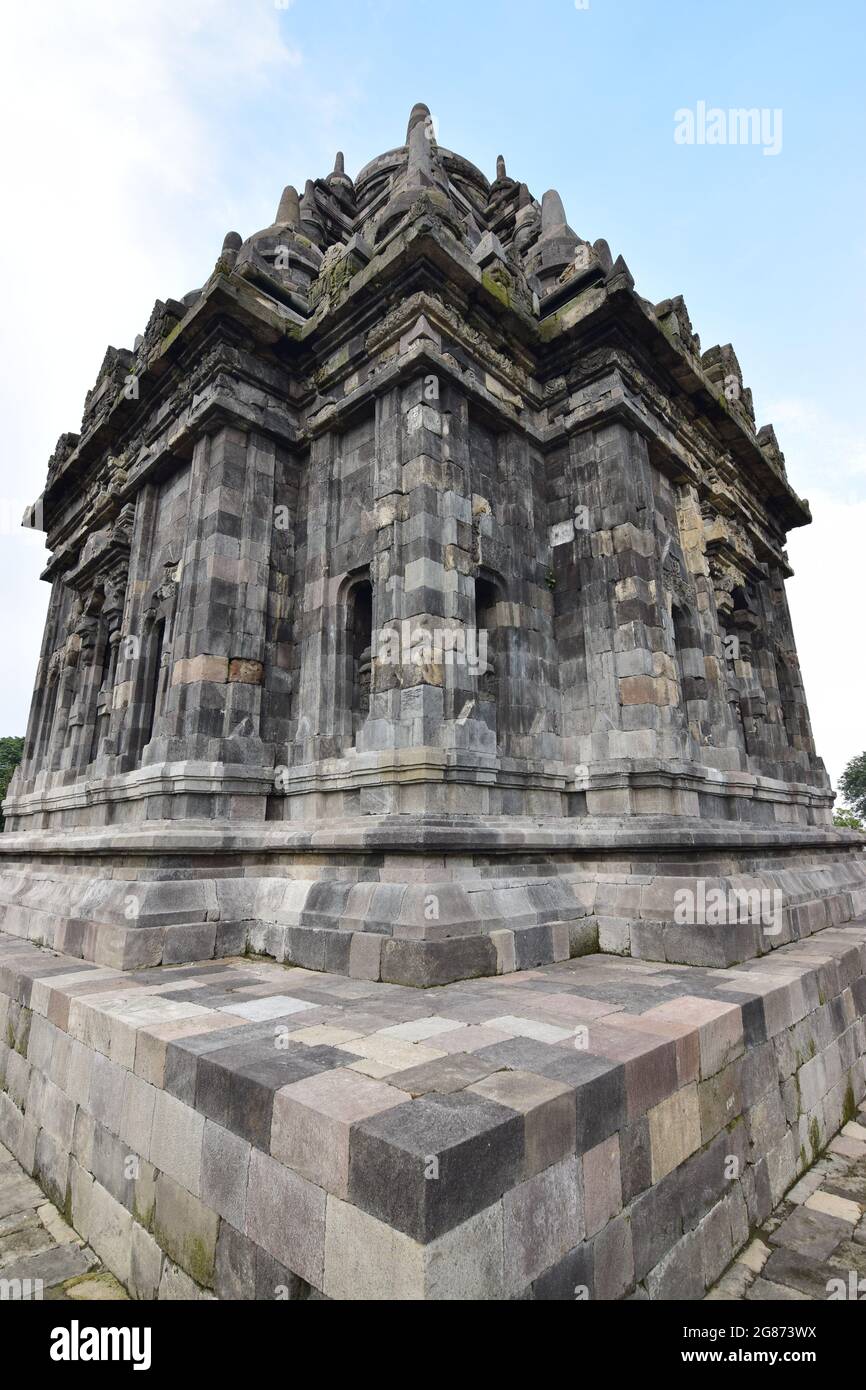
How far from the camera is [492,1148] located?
9.51 ft

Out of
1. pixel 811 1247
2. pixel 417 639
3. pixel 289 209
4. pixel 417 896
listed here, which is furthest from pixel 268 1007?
pixel 289 209

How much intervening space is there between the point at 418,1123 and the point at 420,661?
18.3 feet

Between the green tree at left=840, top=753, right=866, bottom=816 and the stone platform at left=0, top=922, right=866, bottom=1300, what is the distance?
277 ft

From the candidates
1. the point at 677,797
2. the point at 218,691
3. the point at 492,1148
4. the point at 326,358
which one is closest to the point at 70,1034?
the point at 492,1148

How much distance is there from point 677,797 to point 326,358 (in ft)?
28.8

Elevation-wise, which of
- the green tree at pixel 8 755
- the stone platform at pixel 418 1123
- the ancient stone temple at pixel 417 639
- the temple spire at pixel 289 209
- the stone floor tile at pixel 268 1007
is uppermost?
the temple spire at pixel 289 209

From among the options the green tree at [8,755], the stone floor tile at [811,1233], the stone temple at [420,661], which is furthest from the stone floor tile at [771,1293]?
the green tree at [8,755]

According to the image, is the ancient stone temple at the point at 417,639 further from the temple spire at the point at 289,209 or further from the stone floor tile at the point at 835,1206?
the temple spire at the point at 289,209

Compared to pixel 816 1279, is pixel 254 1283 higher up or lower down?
higher up

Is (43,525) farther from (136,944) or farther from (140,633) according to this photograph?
(136,944)

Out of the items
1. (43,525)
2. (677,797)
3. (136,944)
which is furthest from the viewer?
(43,525)

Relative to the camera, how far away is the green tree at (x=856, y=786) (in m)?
77.1

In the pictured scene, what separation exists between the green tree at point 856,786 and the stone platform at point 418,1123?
277 ft

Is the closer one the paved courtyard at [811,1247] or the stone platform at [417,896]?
the paved courtyard at [811,1247]
